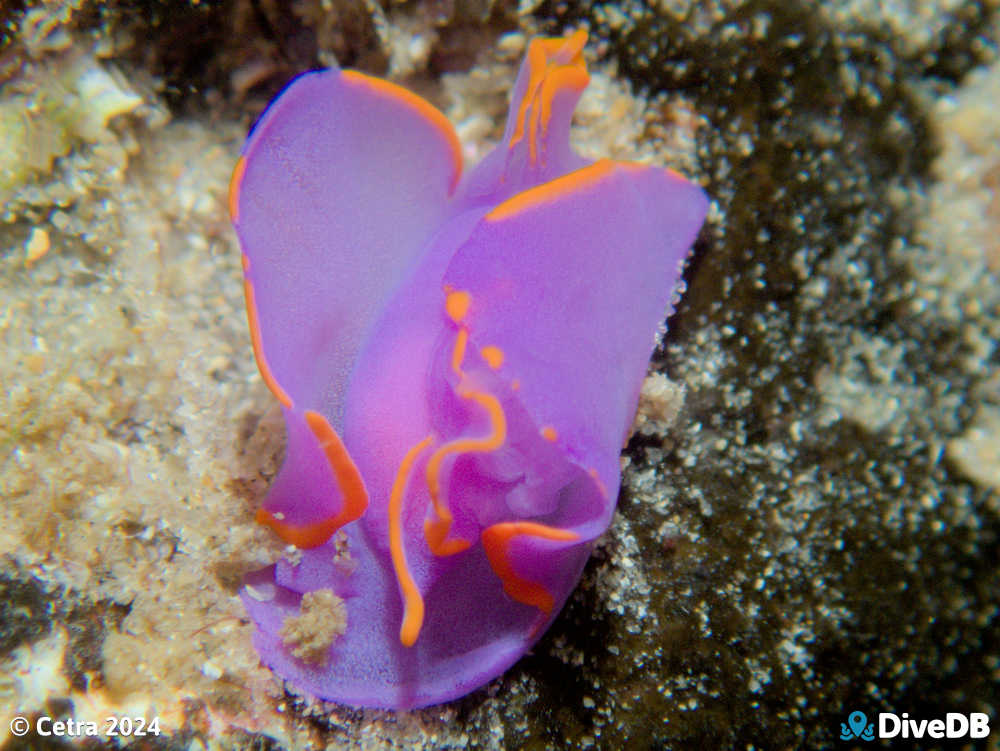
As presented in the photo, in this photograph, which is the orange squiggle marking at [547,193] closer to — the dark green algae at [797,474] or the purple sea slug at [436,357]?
the purple sea slug at [436,357]

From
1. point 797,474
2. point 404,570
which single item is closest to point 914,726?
point 797,474

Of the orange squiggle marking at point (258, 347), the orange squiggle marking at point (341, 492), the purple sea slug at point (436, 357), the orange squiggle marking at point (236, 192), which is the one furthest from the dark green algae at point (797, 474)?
the orange squiggle marking at point (236, 192)

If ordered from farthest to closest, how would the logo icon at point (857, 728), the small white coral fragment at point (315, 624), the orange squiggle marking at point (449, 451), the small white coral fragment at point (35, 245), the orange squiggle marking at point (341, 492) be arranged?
the small white coral fragment at point (35, 245), the logo icon at point (857, 728), the small white coral fragment at point (315, 624), the orange squiggle marking at point (341, 492), the orange squiggle marking at point (449, 451)

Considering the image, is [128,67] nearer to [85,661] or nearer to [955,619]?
[85,661]

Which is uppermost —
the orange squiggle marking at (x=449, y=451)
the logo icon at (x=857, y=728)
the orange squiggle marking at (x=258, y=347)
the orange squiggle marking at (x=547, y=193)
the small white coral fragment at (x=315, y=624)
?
the orange squiggle marking at (x=547, y=193)

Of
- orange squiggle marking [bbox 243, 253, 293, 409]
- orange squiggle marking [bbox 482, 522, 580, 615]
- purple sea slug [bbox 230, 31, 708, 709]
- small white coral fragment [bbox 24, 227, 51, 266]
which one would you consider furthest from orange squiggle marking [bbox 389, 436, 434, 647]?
small white coral fragment [bbox 24, 227, 51, 266]

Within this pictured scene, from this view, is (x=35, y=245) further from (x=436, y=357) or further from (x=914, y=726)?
(x=914, y=726)
